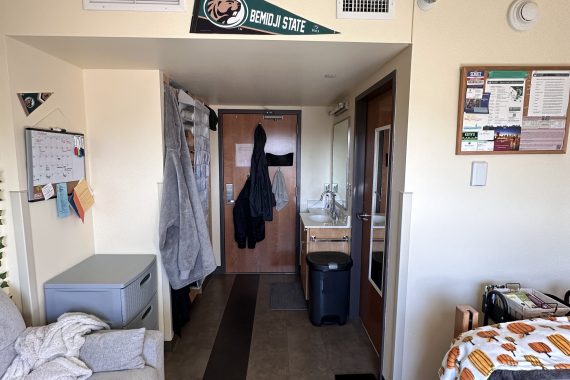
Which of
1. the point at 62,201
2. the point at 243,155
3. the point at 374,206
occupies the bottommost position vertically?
the point at 374,206

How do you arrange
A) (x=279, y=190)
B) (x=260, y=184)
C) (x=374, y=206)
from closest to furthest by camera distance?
(x=374, y=206)
(x=260, y=184)
(x=279, y=190)

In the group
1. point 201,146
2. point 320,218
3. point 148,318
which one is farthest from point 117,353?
point 320,218

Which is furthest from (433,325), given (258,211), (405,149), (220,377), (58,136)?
(58,136)

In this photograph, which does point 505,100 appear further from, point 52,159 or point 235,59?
point 52,159

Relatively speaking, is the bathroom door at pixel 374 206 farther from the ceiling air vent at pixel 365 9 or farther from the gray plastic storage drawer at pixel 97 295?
the gray plastic storage drawer at pixel 97 295

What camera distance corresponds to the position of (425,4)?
1.46 metres

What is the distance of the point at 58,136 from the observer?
68.4 inches

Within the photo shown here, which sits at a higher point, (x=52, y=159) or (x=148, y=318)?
(x=52, y=159)

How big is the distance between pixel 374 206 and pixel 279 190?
143 centimetres

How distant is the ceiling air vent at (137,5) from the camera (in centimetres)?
144

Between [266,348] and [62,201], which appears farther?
[266,348]

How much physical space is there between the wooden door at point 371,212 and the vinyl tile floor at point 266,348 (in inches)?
7.0

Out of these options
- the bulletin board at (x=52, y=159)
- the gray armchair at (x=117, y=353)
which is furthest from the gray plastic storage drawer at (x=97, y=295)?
the bulletin board at (x=52, y=159)

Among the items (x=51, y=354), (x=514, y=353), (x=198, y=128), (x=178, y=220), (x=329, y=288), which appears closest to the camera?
(x=514, y=353)
